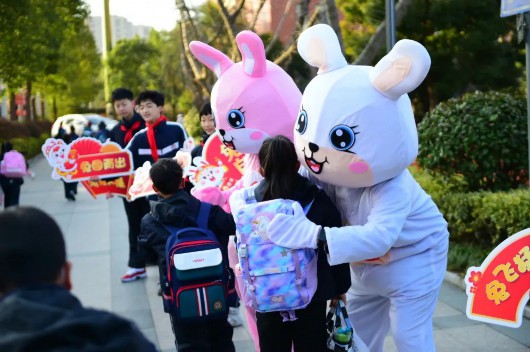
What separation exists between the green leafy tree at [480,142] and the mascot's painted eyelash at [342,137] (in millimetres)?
3978

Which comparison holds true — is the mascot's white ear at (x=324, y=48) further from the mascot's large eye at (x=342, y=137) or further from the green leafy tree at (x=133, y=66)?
the green leafy tree at (x=133, y=66)

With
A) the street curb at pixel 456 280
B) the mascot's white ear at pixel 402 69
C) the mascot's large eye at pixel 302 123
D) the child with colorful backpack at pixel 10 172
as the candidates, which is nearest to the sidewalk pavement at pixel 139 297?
the street curb at pixel 456 280

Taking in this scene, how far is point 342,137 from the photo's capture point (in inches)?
136

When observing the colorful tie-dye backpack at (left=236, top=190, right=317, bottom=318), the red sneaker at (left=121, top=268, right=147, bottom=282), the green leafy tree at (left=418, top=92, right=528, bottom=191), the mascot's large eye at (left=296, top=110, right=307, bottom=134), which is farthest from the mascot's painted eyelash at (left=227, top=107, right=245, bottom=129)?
the green leafy tree at (left=418, top=92, right=528, bottom=191)

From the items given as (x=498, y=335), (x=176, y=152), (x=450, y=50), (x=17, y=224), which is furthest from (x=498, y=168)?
(x=450, y=50)

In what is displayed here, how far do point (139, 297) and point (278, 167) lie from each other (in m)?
3.55

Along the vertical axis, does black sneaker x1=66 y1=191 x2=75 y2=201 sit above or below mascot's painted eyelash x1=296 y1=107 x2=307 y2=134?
below

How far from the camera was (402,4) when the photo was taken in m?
9.83

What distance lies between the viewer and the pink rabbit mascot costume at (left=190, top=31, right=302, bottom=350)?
4250 mm

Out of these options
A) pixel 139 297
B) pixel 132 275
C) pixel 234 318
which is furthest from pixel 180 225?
pixel 132 275

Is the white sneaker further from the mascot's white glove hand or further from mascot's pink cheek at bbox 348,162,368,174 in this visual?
mascot's pink cheek at bbox 348,162,368,174

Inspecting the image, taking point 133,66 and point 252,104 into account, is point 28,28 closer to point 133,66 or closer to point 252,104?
point 252,104

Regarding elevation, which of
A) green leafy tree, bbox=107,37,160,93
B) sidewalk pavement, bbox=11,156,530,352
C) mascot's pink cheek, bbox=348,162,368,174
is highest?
green leafy tree, bbox=107,37,160,93

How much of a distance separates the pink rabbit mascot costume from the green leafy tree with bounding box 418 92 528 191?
131 inches
